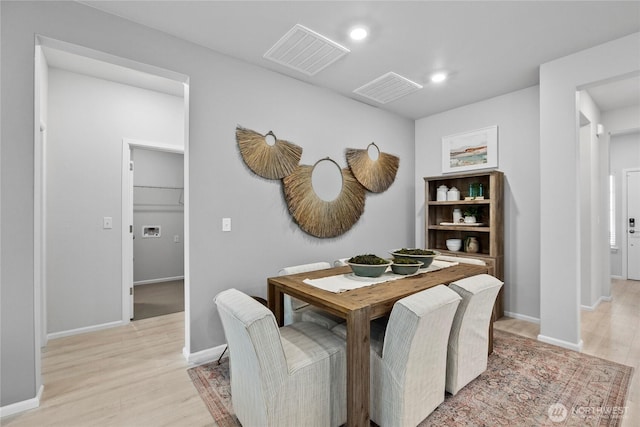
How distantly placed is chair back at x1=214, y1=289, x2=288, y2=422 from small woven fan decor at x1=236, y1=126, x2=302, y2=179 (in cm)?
152

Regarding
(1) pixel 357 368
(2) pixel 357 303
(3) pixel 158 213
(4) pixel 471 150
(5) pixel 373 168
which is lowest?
(1) pixel 357 368

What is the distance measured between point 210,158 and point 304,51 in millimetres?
1225

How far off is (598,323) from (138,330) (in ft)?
16.3

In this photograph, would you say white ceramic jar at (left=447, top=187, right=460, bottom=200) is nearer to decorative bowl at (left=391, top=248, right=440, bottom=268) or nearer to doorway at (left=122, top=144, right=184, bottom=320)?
decorative bowl at (left=391, top=248, right=440, bottom=268)

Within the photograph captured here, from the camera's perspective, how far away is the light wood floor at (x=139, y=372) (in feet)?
5.85

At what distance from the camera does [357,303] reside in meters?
1.55

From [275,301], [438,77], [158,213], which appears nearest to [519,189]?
[438,77]

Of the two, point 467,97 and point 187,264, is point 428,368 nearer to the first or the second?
point 187,264

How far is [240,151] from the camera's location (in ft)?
8.84

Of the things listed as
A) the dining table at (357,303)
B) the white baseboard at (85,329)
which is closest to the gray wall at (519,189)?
the dining table at (357,303)

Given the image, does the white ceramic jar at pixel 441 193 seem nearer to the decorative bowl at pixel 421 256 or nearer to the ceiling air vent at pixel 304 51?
the decorative bowl at pixel 421 256

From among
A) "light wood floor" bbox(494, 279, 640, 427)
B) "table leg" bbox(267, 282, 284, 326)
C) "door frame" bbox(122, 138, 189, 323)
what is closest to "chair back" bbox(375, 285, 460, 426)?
"table leg" bbox(267, 282, 284, 326)

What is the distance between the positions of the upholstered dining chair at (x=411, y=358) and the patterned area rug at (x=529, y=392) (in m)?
0.25

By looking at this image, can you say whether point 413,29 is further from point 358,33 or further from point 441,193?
point 441,193
